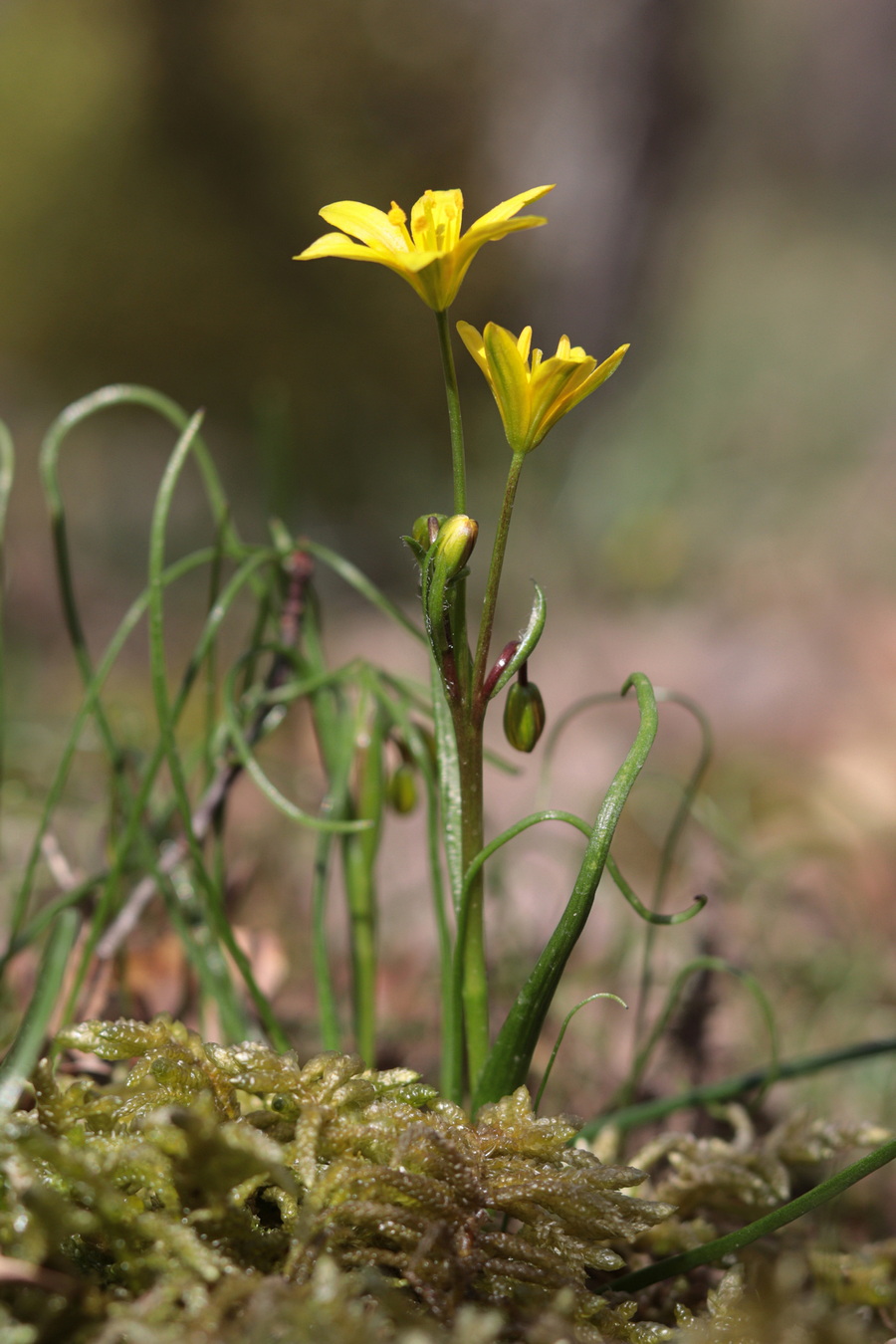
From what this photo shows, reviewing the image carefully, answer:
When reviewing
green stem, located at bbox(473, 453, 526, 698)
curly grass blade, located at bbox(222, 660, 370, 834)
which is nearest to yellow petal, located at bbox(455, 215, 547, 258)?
green stem, located at bbox(473, 453, 526, 698)

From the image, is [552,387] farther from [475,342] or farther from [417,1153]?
[417,1153]

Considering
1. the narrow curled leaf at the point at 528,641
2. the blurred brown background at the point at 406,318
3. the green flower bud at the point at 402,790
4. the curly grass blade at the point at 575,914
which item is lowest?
the curly grass blade at the point at 575,914

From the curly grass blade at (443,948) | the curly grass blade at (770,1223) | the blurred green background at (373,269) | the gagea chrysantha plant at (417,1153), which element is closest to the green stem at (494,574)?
the gagea chrysantha plant at (417,1153)

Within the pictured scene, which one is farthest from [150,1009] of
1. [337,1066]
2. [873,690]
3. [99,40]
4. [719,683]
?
[99,40]

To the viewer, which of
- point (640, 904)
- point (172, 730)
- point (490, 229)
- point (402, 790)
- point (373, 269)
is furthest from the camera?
point (373, 269)

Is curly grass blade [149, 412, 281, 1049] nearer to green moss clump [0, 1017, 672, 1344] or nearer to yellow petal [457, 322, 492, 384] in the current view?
green moss clump [0, 1017, 672, 1344]

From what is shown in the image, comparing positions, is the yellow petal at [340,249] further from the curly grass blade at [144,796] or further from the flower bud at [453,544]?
the curly grass blade at [144,796]

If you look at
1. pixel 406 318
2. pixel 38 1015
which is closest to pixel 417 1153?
pixel 38 1015
